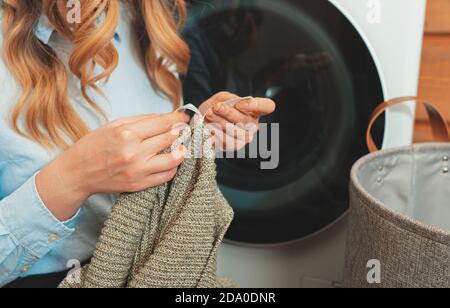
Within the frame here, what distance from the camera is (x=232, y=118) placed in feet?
2.36

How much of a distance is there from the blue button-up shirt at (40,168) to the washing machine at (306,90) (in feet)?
0.40

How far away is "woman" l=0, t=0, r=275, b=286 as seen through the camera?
2.00ft

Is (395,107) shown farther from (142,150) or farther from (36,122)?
(36,122)

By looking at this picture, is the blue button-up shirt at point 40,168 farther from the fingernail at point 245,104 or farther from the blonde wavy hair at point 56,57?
the fingernail at point 245,104

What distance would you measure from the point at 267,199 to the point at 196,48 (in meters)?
0.34

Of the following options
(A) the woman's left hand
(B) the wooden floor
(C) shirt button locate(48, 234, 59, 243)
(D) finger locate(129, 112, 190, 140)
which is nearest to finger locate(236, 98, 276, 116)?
(A) the woman's left hand

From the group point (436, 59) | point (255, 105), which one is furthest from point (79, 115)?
point (436, 59)

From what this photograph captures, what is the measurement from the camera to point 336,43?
0.83m

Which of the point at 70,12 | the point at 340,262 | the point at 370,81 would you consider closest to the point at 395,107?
the point at 370,81

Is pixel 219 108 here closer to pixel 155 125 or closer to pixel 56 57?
pixel 155 125

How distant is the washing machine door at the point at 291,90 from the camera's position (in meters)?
0.84

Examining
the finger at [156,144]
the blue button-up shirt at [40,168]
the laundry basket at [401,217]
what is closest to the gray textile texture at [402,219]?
the laundry basket at [401,217]

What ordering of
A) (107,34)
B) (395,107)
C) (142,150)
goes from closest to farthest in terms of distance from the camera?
1. (142,150)
2. (107,34)
3. (395,107)

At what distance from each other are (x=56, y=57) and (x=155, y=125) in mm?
316
